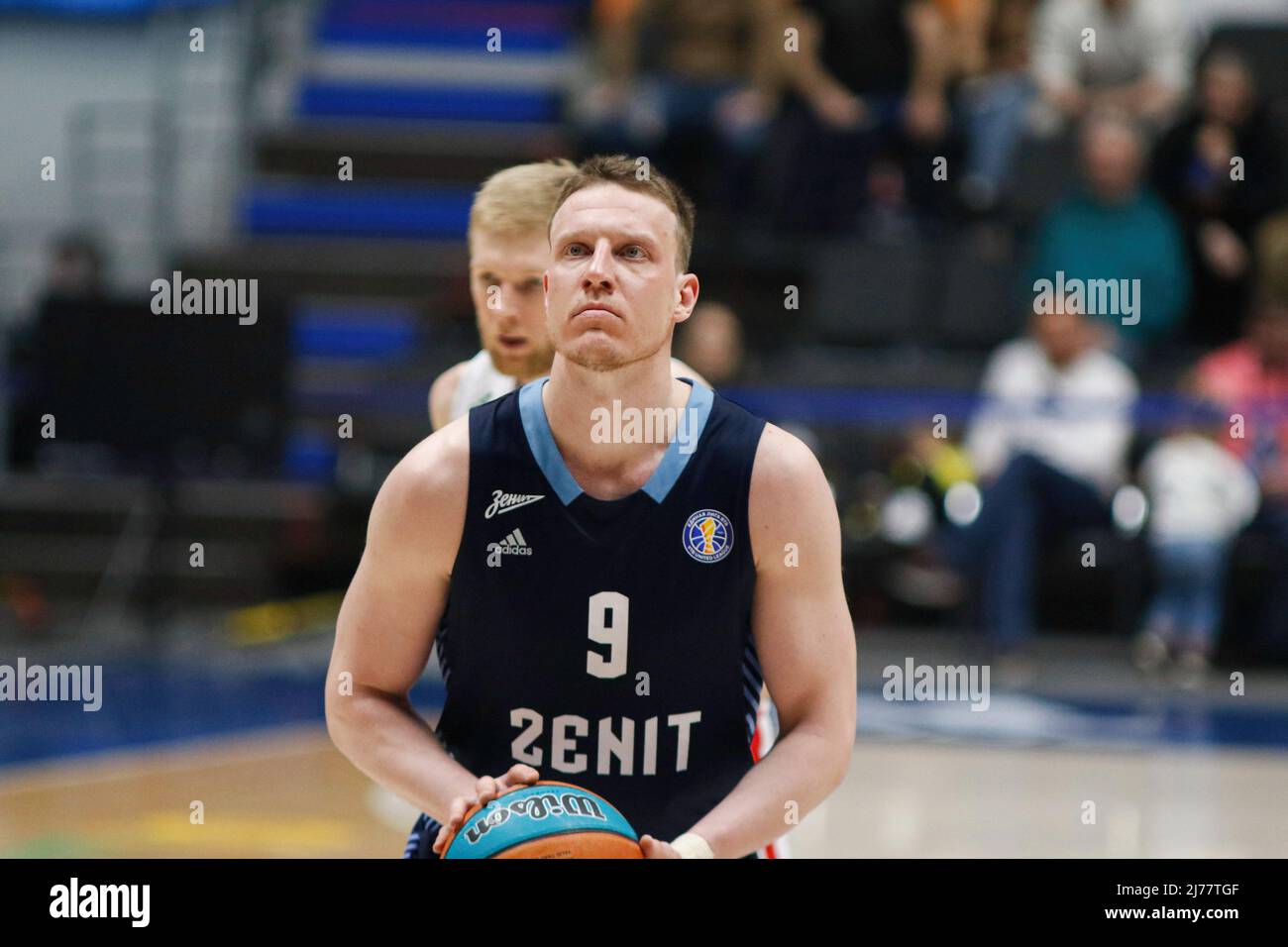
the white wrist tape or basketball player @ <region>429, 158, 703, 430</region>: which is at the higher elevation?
basketball player @ <region>429, 158, 703, 430</region>

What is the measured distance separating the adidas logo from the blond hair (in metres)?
0.91

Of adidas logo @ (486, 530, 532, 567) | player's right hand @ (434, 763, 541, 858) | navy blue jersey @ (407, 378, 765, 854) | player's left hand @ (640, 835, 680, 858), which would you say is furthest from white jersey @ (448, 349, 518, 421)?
player's left hand @ (640, 835, 680, 858)

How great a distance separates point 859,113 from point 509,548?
8.77 meters

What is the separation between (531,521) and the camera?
9.78ft

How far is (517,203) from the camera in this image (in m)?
3.69

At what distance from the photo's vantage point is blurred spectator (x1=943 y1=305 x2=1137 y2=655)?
348 inches

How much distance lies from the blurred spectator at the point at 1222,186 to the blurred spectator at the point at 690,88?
2.53 metres

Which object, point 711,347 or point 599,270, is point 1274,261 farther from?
point 599,270

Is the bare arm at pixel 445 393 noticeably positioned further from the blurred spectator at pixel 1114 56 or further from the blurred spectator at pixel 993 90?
the blurred spectator at pixel 1114 56

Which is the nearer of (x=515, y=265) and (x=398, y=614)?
(x=398, y=614)
